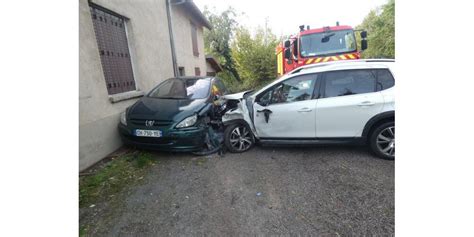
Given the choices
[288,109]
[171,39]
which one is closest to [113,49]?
[171,39]

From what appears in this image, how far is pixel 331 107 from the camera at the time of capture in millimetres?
3381

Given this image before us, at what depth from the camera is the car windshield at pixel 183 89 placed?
4700mm

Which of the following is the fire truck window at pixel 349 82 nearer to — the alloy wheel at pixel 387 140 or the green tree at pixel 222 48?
the alloy wheel at pixel 387 140

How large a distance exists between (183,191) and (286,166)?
5.42ft

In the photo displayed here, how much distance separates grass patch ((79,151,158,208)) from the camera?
Answer: 9.40 feet

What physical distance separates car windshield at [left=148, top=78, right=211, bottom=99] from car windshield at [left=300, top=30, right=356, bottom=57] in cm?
358

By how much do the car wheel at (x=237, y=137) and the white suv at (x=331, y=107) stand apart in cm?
21

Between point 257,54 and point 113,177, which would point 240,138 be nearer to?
point 113,177

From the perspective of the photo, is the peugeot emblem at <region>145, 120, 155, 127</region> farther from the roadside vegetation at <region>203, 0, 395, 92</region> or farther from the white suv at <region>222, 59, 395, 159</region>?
the roadside vegetation at <region>203, 0, 395, 92</region>

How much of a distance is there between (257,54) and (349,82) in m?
11.4

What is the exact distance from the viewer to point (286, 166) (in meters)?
3.40

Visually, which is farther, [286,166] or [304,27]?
[304,27]
